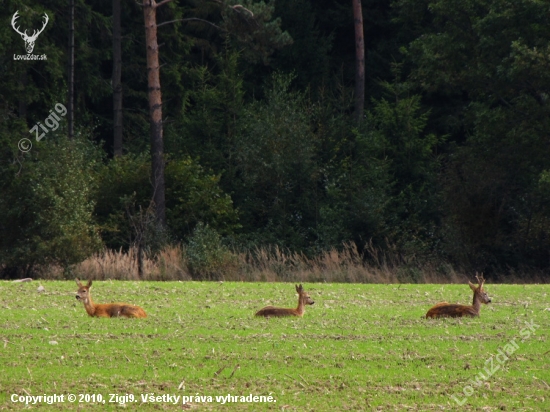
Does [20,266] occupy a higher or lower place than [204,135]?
lower

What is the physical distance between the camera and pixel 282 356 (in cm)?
1191

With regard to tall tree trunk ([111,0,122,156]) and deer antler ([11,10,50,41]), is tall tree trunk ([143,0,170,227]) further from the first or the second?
tall tree trunk ([111,0,122,156])

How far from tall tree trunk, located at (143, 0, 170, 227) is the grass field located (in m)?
16.2

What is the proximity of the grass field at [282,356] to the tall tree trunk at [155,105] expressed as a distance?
16.2m

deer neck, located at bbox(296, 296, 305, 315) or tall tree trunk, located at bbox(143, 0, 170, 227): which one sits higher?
tall tree trunk, located at bbox(143, 0, 170, 227)

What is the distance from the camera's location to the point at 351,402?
9594 millimetres

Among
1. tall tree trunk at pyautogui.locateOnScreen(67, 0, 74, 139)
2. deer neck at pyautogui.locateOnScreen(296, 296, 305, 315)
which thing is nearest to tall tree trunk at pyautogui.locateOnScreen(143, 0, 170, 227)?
tall tree trunk at pyautogui.locateOnScreen(67, 0, 74, 139)

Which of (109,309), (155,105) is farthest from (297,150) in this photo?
(109,309)

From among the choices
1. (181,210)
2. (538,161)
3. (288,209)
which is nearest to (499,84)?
(538,161)

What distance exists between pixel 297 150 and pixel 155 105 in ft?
23.2

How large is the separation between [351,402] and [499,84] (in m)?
26.9

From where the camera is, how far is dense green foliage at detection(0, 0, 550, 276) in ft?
104

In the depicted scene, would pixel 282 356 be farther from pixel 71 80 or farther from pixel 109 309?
pixel 71 80

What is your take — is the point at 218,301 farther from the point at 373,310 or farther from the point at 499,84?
the point at 499,84
